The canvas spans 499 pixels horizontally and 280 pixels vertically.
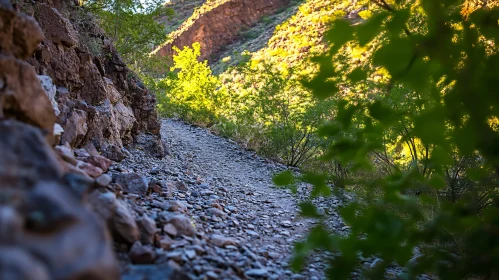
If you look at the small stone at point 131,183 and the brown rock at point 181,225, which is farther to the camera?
the small stone at point 131,183

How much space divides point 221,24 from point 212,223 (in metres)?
39.2

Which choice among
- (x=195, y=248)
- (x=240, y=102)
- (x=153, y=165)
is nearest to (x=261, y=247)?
(x=195, y=248)

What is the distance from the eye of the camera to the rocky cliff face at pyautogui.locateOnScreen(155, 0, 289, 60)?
131 ft

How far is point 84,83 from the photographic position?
4.79 meters

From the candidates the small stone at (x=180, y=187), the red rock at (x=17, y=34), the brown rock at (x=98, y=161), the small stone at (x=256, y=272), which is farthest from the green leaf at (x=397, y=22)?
the small stone at (x=180, y=187)

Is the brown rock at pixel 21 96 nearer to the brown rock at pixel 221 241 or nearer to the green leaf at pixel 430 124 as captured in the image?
the brown rock at pixel 221 241

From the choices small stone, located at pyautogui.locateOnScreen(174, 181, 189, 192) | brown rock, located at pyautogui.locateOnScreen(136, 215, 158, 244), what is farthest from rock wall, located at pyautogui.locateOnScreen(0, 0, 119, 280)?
small stone, located at pyautogui.locateOnScreen(174, 181, 189, 192)

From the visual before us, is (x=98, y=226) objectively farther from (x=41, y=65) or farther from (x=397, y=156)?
(x=397, y=156)

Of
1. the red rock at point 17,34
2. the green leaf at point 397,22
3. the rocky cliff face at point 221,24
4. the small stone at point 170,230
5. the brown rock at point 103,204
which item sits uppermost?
the rocky cliff face at point 221,24

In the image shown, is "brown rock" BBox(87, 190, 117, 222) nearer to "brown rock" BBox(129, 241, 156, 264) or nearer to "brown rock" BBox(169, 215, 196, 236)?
"brown rock" BBox(129, 241, 156, 264)

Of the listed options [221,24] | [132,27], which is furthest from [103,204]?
[221,24]

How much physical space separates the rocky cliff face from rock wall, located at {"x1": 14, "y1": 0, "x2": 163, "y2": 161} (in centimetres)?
3419

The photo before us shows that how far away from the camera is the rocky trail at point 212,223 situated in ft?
6.75

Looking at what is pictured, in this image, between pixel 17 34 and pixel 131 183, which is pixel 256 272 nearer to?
pixel 131 183
